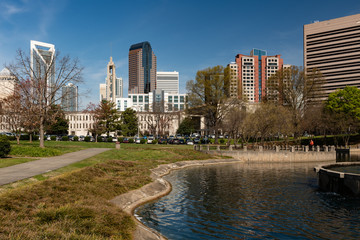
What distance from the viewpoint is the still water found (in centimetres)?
1171

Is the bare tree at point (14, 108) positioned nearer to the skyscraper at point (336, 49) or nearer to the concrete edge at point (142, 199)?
the concrete edge at point (142, 199)

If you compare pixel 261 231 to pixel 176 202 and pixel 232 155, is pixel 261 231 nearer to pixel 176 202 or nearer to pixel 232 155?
pixel 176 202

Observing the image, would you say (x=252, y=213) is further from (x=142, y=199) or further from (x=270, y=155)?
(x=270, y=155)

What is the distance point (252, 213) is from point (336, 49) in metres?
161

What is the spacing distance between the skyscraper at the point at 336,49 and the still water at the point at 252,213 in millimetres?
140942

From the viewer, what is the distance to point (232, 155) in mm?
41625

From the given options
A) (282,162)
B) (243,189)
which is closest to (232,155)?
(282,162)

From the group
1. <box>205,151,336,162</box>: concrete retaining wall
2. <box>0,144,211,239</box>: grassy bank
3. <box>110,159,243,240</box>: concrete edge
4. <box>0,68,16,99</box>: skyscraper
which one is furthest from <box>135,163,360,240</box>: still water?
<box>0,68,16,99</box>: skyscraper

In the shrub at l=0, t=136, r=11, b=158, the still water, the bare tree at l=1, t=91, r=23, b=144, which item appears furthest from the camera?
the bare tree at l=1, t=91, r=23, b=144

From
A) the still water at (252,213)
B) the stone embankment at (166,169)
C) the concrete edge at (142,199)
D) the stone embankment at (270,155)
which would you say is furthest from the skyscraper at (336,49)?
the concrete edge at (142,199)

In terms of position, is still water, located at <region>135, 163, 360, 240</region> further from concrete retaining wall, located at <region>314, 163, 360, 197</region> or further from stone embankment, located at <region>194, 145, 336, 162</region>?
stone embankment, located at <region>194, 145, 336, 162</region>

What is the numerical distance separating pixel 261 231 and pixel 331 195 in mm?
9626

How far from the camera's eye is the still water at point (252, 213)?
11711mm

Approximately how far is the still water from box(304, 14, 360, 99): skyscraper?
140942mm
